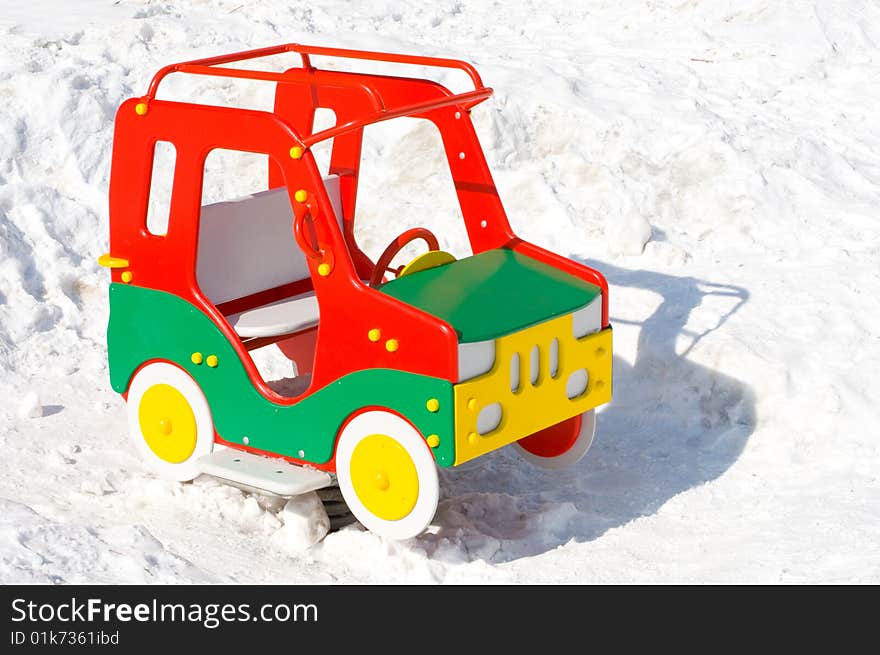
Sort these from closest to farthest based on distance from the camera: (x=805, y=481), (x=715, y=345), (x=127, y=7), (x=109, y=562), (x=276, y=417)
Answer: (x=109, y=562)
(x=276, y=417)
(x=805, y=481)
(x=715, y=345)
(x=127, y=7)

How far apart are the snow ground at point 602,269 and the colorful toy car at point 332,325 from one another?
273 mm

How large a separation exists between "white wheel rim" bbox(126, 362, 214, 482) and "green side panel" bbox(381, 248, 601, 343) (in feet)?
2.66

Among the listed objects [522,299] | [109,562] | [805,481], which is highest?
[522,299]

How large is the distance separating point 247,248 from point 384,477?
4.25ft

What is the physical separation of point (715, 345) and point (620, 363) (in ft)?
1.37

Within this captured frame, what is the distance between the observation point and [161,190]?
24.1 ft

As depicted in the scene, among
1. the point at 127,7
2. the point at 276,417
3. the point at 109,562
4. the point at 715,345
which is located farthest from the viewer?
A: the point at 127,7

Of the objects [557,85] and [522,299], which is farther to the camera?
[557,85]

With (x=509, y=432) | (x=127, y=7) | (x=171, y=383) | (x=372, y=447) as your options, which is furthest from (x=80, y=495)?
(x=127, y=7)

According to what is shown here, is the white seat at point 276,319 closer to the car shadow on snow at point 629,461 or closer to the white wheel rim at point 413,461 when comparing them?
the white wheel rim at point 413,461

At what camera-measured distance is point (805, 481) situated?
5.62 meters

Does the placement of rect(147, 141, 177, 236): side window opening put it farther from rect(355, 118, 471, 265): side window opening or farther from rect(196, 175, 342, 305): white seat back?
rect(196, 175, 342, 305): white seat back

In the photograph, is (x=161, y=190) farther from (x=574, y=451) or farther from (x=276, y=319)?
(x=574, y=451)

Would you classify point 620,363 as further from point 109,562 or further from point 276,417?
point 109,562
